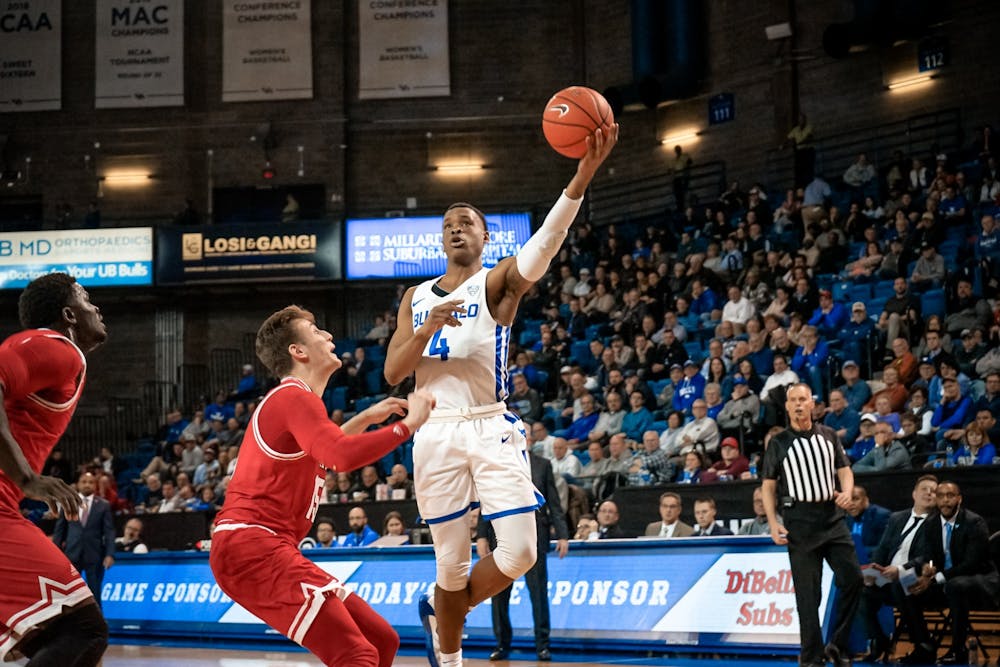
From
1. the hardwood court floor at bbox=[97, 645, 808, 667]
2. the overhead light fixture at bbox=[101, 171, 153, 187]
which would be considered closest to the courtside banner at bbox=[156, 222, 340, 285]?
the overhead light fixture at bbox=[101, 171, 153, 187]

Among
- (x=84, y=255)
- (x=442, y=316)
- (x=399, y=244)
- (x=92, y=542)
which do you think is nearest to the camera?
(x=442, y=316)

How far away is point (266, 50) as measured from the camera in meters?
27.9

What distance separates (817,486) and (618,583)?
2.62 meters

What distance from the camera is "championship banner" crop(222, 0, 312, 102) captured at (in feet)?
91.1

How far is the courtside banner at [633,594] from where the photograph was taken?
31.9ft

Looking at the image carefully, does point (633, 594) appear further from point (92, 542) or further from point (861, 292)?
point (861, 292)

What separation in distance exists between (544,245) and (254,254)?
21355 mm

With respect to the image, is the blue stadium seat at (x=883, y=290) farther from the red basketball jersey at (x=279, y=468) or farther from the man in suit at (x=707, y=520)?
the red basketball jersey at (x=279, y=468)

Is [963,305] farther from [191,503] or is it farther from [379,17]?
[379,17]

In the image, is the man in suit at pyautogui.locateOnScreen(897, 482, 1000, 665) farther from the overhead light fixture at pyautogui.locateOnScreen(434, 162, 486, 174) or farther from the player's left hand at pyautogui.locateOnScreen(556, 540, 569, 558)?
the overhead light fixture at pyautogui.locateOnScreen(434, 162, 486, 174)

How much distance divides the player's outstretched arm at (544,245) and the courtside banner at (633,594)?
123 inches

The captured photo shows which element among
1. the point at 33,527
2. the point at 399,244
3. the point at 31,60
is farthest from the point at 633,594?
the point at 31,60

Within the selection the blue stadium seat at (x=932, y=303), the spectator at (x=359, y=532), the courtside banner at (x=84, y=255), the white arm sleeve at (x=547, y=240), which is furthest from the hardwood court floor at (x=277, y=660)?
the courtside banner at (x=84, y=255)

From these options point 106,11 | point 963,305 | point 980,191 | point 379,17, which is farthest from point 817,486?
point 106,11
